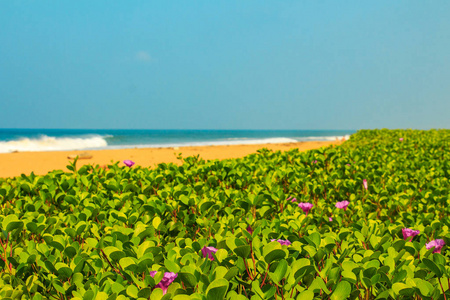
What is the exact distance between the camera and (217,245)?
1.48 meters

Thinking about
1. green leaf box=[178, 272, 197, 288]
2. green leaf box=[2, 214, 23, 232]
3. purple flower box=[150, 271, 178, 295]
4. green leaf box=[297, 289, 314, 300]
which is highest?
green leaf box=[2, 214, 23, 232]

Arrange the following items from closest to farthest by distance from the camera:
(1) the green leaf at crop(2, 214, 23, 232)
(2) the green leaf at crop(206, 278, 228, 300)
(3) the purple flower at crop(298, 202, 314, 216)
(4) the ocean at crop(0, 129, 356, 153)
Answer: (2) the green leaf at crop(206, 278, 228, 300)
(1) the green leaf at crop(2, 214, 23, 232)
(3) the purple flower at crop(298, 202, 314, 216)
(4) the ocean at crop(0, 129, 356, 153)

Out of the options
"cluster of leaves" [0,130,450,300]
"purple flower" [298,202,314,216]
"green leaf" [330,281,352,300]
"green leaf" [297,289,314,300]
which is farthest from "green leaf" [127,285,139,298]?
"purple flower" [298,202,314,216]

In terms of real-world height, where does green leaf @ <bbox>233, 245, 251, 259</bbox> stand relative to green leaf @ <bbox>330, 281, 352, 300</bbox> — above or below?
above

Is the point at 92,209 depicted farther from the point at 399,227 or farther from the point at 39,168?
the point at 39,168

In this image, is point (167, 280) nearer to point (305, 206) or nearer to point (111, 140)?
point (305, 206)

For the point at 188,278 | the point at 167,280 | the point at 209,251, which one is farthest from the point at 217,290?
the point at 209,251

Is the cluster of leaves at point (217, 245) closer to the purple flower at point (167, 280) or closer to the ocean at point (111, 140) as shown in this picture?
the purple flower at point (167, 280)

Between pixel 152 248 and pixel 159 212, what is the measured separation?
0.73m

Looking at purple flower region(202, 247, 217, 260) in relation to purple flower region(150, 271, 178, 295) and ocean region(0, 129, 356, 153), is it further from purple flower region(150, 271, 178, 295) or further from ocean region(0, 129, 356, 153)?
ocean region(0, 129, 356, 153)

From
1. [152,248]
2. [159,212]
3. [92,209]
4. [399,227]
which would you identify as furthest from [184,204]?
[399,227]

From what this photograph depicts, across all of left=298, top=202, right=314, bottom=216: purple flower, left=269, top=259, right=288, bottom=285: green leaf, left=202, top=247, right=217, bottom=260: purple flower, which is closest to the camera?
left=269, top=259, right=288, bottom=285: green leaf

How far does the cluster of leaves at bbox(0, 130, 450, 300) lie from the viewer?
3.98 ft

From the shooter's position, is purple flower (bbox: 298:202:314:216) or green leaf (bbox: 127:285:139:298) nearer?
green leaf (bbox: 127:285:139:298)
